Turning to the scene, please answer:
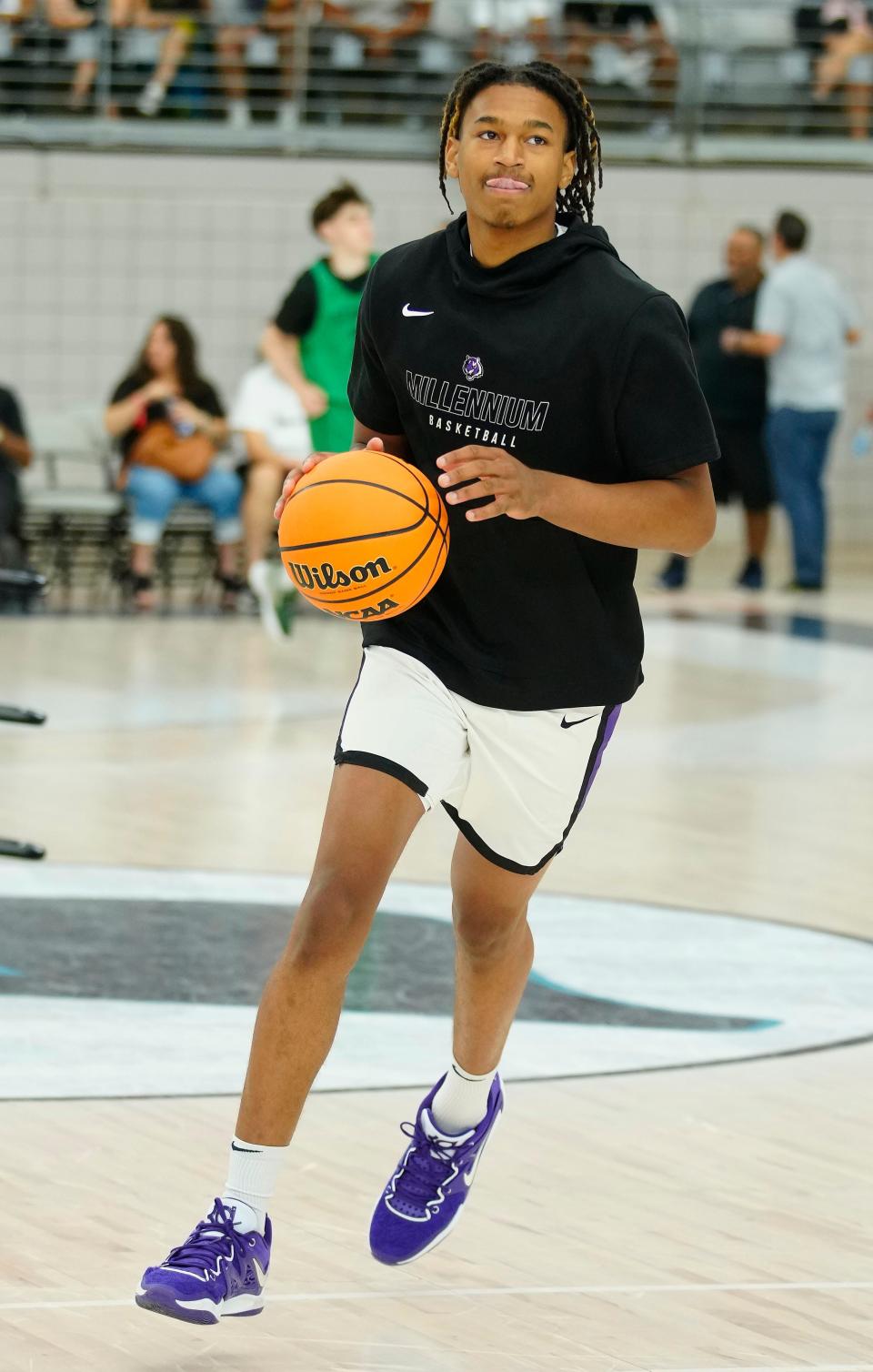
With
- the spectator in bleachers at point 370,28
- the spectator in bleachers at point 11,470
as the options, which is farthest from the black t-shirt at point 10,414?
the spectator in bleachers at point 370,28

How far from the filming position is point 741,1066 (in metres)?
5.23

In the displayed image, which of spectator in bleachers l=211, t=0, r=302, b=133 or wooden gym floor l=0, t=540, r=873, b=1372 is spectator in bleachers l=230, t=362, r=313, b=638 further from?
spectator in bleachers l=211, t=0, r=302, b=133

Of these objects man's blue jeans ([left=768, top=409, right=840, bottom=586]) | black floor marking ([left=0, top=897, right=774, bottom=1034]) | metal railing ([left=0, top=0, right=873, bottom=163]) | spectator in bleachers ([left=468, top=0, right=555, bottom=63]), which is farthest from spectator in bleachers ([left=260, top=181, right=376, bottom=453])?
spectator in bleachers ([left=468, top=0, right=555, bottom=63])

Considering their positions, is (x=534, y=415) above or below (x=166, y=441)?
above

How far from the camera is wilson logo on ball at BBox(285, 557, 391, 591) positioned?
3730 mm

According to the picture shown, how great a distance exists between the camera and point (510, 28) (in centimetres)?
1731

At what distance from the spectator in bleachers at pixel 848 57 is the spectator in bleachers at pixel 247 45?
3898 millimetres

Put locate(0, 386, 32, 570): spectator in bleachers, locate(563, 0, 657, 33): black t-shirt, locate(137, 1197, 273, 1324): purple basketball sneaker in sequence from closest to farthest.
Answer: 1. locate(137, 1197, 273, 1324): purple basketball sneaker
2. locate(0, 386, 32, 570): spectator in bleachers
3. locate(563, 0, 657, 33): black t-shirt

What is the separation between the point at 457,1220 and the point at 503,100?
184 centimetres

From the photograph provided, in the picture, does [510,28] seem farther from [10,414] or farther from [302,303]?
[302,303]

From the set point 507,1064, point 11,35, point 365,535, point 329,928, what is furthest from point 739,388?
point 329,928

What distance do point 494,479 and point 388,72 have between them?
14.8 m

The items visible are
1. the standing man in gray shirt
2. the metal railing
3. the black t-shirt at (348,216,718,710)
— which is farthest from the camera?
the metal railing

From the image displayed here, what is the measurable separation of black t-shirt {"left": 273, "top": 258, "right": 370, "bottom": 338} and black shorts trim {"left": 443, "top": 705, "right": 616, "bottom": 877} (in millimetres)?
7141
